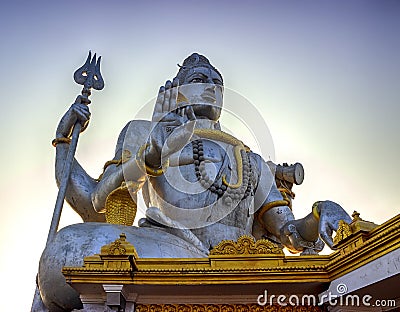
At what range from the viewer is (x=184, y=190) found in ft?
17.5

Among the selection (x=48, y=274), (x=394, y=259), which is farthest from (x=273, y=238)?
(x=394, y=259)

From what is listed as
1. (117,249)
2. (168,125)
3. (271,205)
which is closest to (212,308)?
(117,249)

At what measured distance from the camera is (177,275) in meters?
3.18

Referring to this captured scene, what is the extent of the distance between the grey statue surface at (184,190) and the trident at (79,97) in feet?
0.56

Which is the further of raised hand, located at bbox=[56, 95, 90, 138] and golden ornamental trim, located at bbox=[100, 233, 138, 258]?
raised hand, located at bbox=[56, 95, 90, 138]

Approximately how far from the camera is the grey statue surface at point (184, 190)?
14.2 feet

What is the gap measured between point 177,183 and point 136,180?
429 millimetres

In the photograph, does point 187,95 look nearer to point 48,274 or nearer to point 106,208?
point 106,208

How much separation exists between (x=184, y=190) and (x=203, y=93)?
139 centimetres

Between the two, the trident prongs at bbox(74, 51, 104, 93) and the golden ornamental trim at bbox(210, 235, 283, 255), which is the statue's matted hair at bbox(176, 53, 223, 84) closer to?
the trident prongs at bbox(74, 51, 104, 93)

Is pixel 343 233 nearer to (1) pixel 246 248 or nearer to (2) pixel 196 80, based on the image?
(1) pixel 246 248

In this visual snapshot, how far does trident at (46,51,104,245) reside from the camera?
5.19m

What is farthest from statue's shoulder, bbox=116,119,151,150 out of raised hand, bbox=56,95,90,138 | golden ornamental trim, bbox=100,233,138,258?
golden ornamental trim, bbox=100,233,138,258

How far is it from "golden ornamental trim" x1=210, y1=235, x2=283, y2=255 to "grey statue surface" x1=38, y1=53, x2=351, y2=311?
Answer: 27.6 inches
